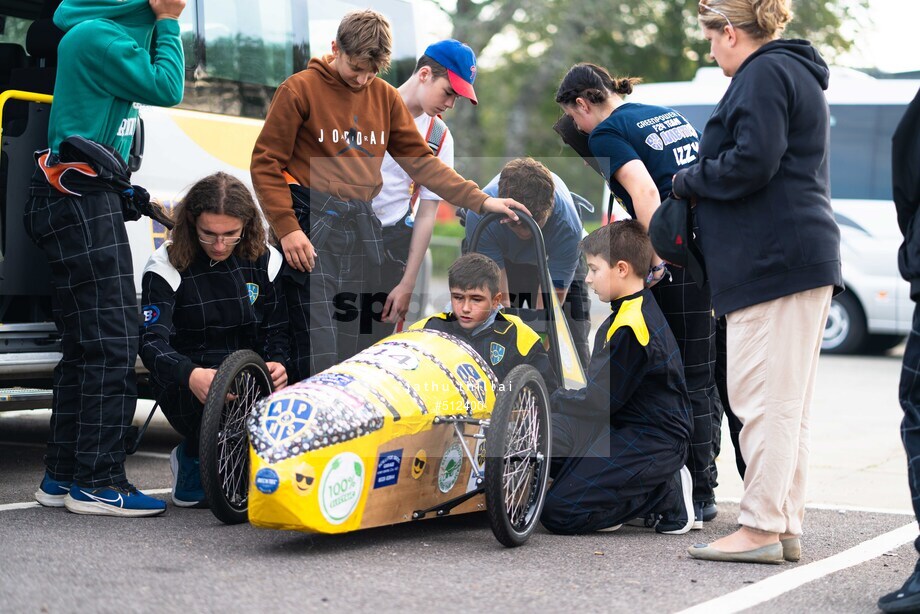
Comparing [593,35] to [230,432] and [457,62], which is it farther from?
[230,432]

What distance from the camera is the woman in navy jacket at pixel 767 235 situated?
402 centimetres

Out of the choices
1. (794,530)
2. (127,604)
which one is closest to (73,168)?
(127,604)

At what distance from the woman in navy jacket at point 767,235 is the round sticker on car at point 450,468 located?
959 mm

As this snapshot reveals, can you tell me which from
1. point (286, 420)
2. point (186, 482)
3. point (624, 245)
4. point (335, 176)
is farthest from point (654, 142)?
point (186, 482)

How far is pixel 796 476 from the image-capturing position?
4281 mm

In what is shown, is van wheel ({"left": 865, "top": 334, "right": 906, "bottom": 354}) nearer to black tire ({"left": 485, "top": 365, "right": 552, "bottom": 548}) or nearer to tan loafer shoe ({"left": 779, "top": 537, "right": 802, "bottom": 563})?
tan loafer shoe ({"left": 779, "top": 537, "right": 802, "bottom": 563})

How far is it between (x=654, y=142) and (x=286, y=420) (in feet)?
6.21

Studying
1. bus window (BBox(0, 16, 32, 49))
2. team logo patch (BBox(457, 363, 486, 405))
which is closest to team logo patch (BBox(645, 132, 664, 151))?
team logo patch (BBox(457, 363, 486, 405))

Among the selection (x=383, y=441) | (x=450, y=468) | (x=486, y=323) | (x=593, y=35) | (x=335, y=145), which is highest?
(x=593, y=35)

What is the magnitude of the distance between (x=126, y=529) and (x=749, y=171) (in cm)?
256

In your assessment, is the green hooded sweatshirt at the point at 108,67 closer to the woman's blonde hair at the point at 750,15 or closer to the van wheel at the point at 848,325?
the woman's blonde hair at the point at 750,15

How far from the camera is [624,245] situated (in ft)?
15.6

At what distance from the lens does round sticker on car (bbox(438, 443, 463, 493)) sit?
4508 mm

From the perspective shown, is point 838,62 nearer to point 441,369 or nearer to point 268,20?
point 268,20
